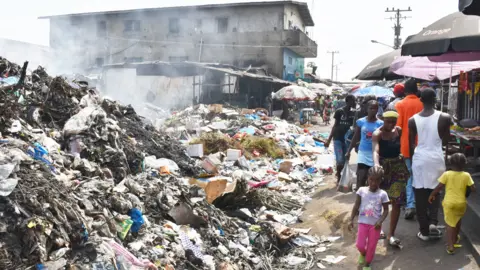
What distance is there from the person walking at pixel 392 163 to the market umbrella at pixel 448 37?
124 cm

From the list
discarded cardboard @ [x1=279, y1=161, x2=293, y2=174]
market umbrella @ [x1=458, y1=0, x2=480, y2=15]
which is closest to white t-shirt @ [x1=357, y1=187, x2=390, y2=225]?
market umbrella @ [x1=458, y1=0, x2=480, y2=15]

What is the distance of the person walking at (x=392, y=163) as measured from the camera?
4.73 meters

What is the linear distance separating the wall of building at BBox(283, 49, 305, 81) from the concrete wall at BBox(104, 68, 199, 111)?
9.35 m

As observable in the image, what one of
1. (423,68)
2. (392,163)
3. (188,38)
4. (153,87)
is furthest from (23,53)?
(392,163)

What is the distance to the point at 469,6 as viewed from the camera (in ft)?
10.3

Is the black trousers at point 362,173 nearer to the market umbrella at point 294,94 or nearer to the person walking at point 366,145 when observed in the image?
the person walking at point 366,145

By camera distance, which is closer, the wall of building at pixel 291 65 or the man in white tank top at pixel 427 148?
the man in white tank top at pixel 427 148

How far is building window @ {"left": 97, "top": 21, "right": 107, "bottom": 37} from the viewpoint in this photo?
116 ft

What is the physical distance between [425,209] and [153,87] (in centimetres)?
2260

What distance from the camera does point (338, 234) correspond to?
19.7 feet

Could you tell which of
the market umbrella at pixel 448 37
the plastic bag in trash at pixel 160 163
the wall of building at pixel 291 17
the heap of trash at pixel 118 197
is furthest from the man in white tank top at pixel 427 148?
the wall of building at pixel 291 17

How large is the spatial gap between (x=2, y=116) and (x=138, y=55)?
97.2 feet

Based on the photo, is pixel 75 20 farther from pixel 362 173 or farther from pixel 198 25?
pixel 362 173

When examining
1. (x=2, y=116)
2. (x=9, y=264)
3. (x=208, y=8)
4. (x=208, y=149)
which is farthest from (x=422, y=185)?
(x=208, y=8)
